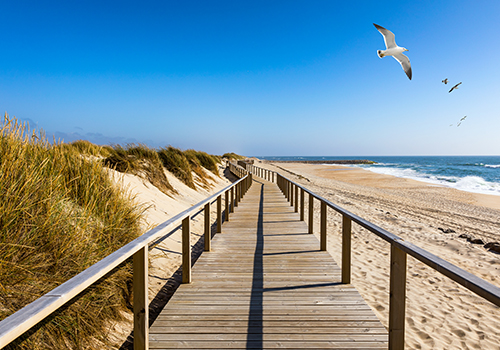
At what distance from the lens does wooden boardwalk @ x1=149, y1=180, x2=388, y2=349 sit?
7.37 ft

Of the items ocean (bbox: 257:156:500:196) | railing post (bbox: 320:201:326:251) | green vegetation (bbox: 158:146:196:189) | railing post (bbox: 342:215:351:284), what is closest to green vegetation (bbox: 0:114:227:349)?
railing post (bbox: 342:215:351:284)

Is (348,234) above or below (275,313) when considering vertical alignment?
above

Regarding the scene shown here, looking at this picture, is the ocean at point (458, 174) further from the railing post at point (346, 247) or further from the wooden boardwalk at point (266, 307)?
the wooden boardwalk at point (266, 307)

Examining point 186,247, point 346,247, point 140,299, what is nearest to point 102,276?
point 140,299

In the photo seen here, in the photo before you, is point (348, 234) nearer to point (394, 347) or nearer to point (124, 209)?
point (394, 347)

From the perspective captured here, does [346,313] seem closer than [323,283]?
Yes

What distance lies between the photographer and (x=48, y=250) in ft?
7.40

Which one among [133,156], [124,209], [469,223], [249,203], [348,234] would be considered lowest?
[469,223]

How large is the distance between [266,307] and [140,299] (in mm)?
1363

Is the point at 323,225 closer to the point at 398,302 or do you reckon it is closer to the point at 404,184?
the point at 398,302

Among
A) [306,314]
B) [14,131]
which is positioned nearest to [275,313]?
[306,314]

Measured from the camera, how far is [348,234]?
312 centimetres

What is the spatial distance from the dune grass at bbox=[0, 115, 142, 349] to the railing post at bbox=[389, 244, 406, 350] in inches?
89.2

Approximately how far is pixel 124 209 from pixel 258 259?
79.7 inches
